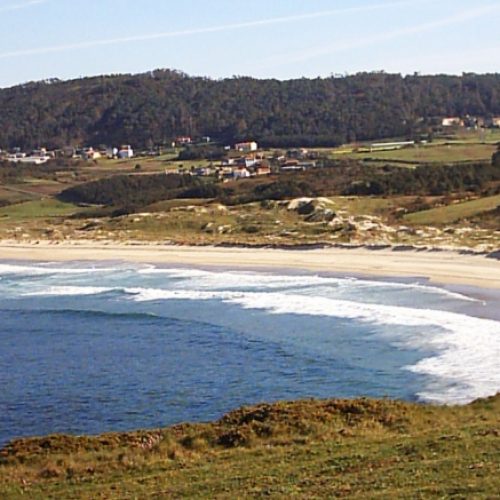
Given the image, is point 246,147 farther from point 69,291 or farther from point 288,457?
point 288,457

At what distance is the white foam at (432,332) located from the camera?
66.4 ft

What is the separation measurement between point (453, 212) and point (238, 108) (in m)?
85.1

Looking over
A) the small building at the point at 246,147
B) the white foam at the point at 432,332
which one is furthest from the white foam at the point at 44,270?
the small building at the point at 246,147

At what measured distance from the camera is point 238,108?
422 ft

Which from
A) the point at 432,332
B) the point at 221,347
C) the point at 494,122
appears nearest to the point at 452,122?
the point at 494,122

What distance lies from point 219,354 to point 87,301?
1107 cm

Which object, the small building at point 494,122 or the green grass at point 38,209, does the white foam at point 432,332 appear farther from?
the small building at point 494,122

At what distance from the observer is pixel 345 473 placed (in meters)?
11.6

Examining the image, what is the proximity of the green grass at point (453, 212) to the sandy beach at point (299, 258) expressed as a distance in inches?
210

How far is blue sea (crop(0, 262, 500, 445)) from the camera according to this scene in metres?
20.2

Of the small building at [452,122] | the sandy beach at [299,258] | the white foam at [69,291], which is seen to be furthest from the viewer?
the small building at [452,122]

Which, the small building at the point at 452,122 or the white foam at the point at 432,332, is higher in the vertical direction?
the small building at the point at 452,122

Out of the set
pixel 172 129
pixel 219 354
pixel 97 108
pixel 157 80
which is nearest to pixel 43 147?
pixel 97 108

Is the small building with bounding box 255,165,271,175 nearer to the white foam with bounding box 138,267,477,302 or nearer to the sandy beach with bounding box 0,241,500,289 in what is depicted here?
the sandy beach with bounding box 0,241,500,289
